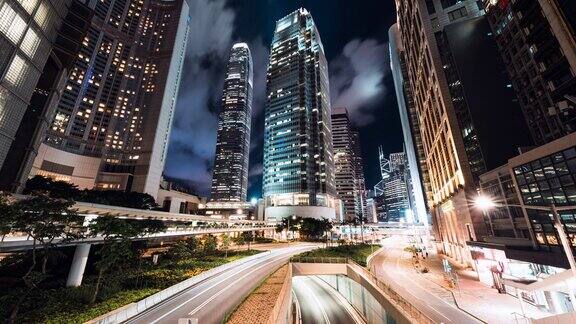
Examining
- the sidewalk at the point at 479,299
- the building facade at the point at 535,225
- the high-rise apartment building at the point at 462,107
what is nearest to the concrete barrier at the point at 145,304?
the building facade at the point at 535,225

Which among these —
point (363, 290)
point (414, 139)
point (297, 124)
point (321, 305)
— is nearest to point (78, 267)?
point (363, 290)

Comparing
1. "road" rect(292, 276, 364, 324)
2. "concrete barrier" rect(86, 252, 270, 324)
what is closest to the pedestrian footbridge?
"road" rect(292, 276, 364, 324)

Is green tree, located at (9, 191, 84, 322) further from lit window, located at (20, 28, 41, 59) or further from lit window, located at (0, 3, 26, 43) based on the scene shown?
lit window, located at (20, 28, 41, 59)

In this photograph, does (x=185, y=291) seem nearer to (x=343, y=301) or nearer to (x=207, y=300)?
(x=207, y=300)

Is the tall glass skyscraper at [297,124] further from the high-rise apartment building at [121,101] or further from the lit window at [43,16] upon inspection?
the lit window at [43,16]

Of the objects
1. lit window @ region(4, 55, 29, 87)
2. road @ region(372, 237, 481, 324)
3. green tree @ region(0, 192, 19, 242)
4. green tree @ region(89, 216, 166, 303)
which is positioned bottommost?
road @ region(372, 237, 481, 324)
